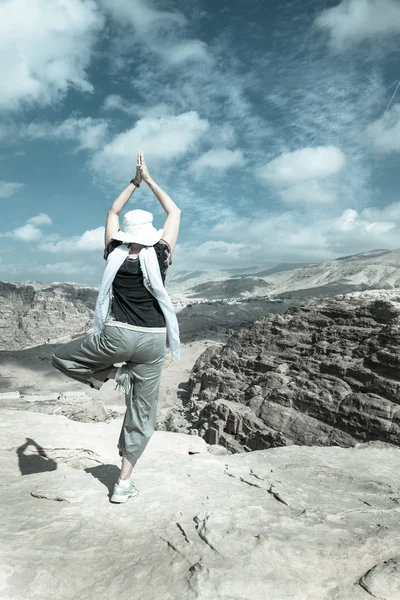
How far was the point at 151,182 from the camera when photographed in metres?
3.39

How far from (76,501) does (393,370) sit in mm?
9118

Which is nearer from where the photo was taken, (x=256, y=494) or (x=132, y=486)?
(x=132, y=486)

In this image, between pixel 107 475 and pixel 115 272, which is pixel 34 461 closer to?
pixel 107 475

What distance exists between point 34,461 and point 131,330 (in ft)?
9.26

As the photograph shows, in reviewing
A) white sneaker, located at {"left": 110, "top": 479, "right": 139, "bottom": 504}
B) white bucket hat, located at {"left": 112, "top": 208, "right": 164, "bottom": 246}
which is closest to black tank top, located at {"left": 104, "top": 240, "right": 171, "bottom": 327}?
white bucket hat, located at {"left": 112, "top": 208, "right": 164, "bottom": 246}

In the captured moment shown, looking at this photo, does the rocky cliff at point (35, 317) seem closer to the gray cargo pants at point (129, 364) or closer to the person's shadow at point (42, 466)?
the person's shadow at point (42, 466)

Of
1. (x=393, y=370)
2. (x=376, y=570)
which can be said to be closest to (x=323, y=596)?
(x=376, y=570)

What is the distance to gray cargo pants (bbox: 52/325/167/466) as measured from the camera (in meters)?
2.95

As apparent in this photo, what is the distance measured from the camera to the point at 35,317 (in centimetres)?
3691

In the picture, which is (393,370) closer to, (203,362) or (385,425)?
(385,425)

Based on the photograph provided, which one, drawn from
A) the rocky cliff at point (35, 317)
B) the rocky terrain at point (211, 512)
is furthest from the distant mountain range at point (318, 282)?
the rocky terrain at point (211, 512)

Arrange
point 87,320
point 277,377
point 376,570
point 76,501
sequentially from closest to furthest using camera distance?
point 376,570 → point 76,501 → point 277,377 → point 87,320

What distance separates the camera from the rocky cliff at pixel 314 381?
9.98 m

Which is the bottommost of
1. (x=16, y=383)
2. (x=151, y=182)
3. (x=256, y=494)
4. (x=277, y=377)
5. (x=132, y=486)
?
(x=16, y=383)
